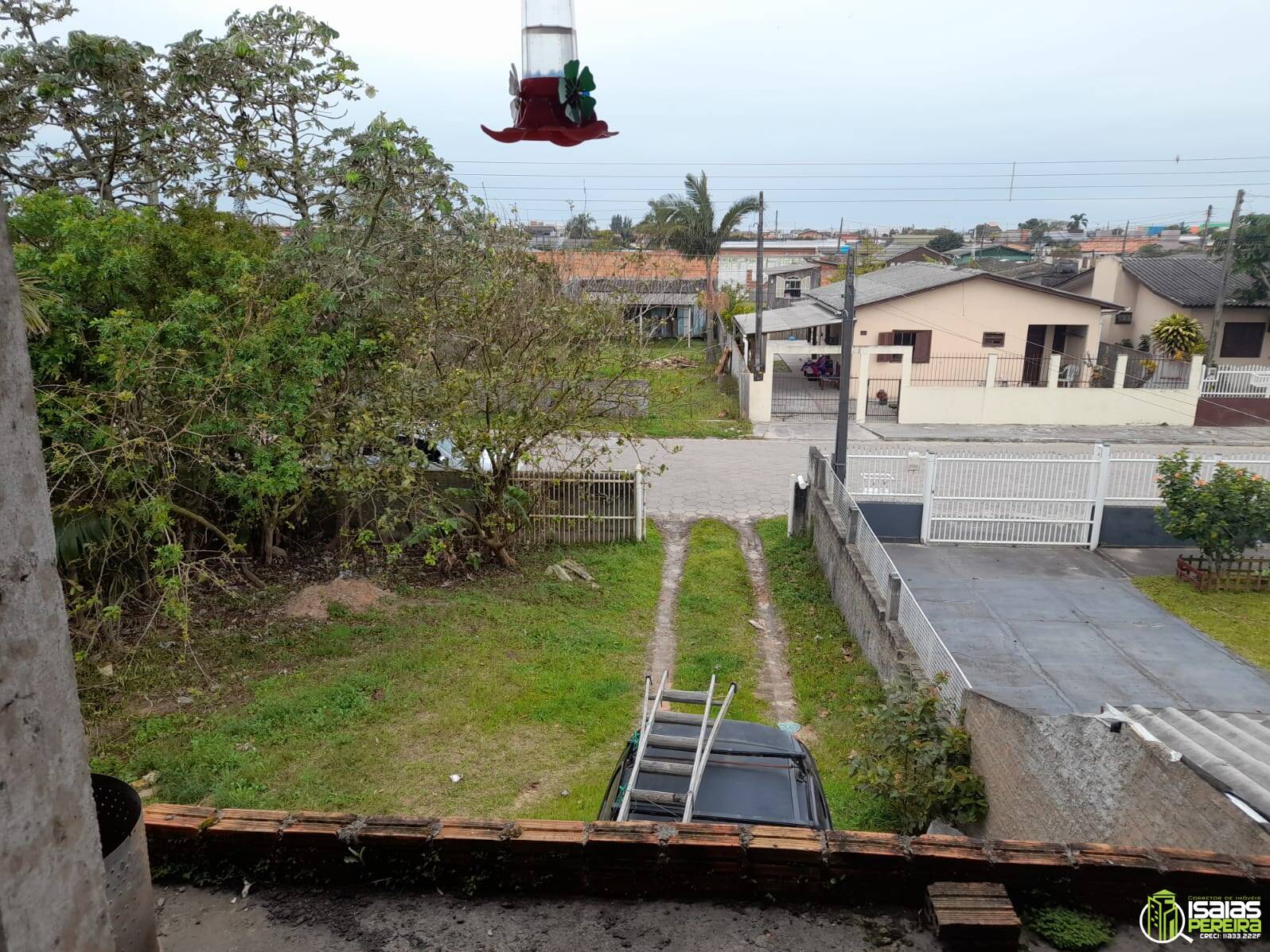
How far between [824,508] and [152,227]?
355 inches

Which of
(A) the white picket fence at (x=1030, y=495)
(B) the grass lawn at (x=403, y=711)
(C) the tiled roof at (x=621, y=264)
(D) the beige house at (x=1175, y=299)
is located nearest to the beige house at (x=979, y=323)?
(D) the beige house at (x=1175, y=299)

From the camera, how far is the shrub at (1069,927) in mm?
2754

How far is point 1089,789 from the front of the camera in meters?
5.12

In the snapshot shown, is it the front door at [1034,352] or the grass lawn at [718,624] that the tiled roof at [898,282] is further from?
the grass lawn at [718,624]

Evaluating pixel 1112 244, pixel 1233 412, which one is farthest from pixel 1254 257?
pixel 1112 244

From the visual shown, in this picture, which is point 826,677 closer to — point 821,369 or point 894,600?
point 894,600

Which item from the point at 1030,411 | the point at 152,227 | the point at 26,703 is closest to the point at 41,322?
the point at 152,227

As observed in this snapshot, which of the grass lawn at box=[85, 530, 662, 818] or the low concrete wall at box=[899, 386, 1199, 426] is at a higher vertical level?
the low concrete wall at box=[899, 386, 1199, 426]

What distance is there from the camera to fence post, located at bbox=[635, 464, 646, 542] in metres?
12.9

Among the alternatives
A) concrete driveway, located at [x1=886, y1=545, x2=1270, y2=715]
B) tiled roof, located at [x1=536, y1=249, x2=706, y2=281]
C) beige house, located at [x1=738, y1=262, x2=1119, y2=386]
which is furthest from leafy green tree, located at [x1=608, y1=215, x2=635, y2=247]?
concrete driveway, located at [x1=886, y1=545, x2=1270, y2=715]

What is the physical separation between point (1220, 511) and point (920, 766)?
20.9 ft

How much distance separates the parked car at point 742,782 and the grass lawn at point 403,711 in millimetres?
1689

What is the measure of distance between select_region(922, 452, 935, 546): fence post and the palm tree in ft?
73.1
